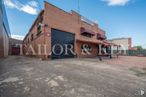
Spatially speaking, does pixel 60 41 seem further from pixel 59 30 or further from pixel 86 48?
pixel 86 48

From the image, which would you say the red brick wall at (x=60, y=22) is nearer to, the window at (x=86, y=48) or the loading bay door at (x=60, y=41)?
the loading bay door at (x=60, y=41)

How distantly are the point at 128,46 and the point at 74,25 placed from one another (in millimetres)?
31236

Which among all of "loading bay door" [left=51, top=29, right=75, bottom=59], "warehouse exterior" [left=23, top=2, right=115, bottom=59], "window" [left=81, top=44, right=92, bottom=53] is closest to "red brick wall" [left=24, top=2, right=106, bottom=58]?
"warehouse exterior" [left=23, top=2, right=115, bottom=59]

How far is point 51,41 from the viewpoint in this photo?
11.4 m

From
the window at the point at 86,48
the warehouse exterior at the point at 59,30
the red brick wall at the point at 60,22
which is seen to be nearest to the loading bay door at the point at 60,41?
the warehouse exterior at the point at 59,30

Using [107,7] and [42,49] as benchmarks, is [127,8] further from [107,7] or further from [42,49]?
[42,49]

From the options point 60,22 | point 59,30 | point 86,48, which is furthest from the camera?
point 86,48

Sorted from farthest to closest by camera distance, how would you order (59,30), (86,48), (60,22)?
(86,48) < (60,22) < (59,30)

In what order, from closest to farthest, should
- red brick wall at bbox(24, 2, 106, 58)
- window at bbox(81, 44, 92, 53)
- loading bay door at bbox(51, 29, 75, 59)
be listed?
red brick wall at bbox(24, 2, 106, 58) < loading bay door at bbox(51, 29, 75, 59) < window at bbox(81, 44, 92, 53)

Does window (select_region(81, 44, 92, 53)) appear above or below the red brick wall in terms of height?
below

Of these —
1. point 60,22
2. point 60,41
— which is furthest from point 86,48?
point 60,22

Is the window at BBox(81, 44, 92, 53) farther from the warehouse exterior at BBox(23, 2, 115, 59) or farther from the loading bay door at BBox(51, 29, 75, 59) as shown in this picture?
the loading bay door at BBox(51, 29, 75, 59)

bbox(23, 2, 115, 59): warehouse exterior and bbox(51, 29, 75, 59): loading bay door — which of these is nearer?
bbox(23, 2, 115, 59): warehouse exterior

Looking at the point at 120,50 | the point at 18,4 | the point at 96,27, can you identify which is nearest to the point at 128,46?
the point at 120,50
